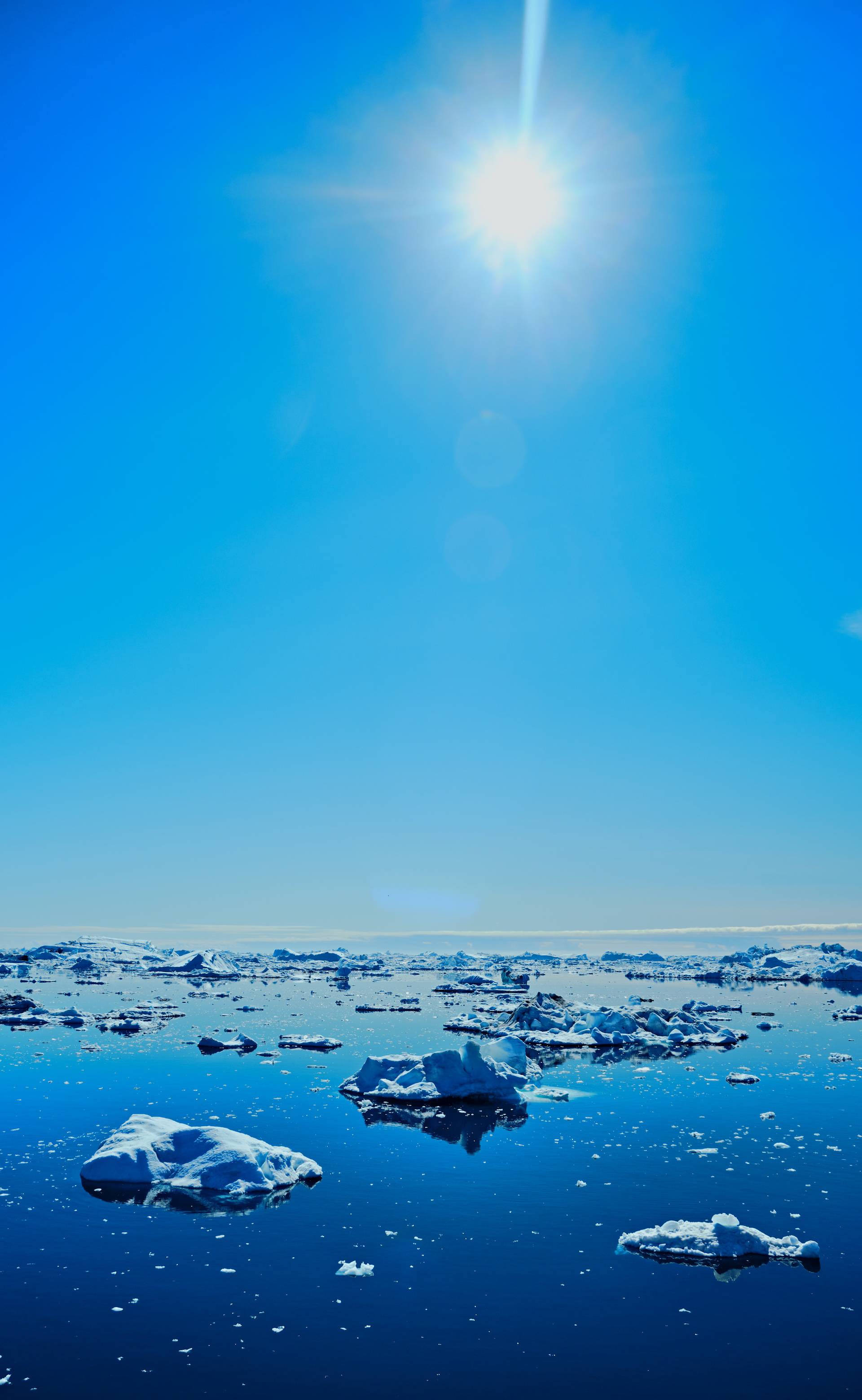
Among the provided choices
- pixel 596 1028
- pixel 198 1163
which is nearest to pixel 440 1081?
pixel 198 1163

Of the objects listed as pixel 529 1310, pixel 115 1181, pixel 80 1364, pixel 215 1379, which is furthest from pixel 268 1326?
pixel 115 1181

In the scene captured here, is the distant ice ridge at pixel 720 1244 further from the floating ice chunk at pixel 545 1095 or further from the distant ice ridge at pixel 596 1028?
the distant ice ridge at pixel 596 1028

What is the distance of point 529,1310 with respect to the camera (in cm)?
1528

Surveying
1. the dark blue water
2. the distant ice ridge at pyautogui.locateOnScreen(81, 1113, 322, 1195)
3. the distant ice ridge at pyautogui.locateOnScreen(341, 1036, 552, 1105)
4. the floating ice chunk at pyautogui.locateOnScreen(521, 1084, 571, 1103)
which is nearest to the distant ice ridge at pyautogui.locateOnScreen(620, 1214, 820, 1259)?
the dark blue water

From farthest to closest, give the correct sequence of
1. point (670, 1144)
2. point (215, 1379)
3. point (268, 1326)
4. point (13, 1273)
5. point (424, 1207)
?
point (670, 1144), point (424, 1207), point (13, 1273), point (268, 1326), point (215, 1379)

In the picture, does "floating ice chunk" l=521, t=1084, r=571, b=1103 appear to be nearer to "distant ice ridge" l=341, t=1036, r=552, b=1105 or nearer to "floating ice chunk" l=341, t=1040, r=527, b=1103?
"distant ice ridge" l=341, t=1036, r=552, b=1105

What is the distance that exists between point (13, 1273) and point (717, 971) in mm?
141333

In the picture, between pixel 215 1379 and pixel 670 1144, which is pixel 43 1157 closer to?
pixel 215 1379

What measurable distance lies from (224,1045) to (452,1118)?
65.6ft

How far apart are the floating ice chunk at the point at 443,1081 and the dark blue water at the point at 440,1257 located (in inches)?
42.3

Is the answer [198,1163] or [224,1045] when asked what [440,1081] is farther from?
[224,1045]

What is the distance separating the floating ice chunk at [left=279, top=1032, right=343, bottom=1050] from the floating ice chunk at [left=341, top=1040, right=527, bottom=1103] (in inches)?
505

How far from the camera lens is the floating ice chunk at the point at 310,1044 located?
4800 centimetres

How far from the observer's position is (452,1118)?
32375 millimetres
